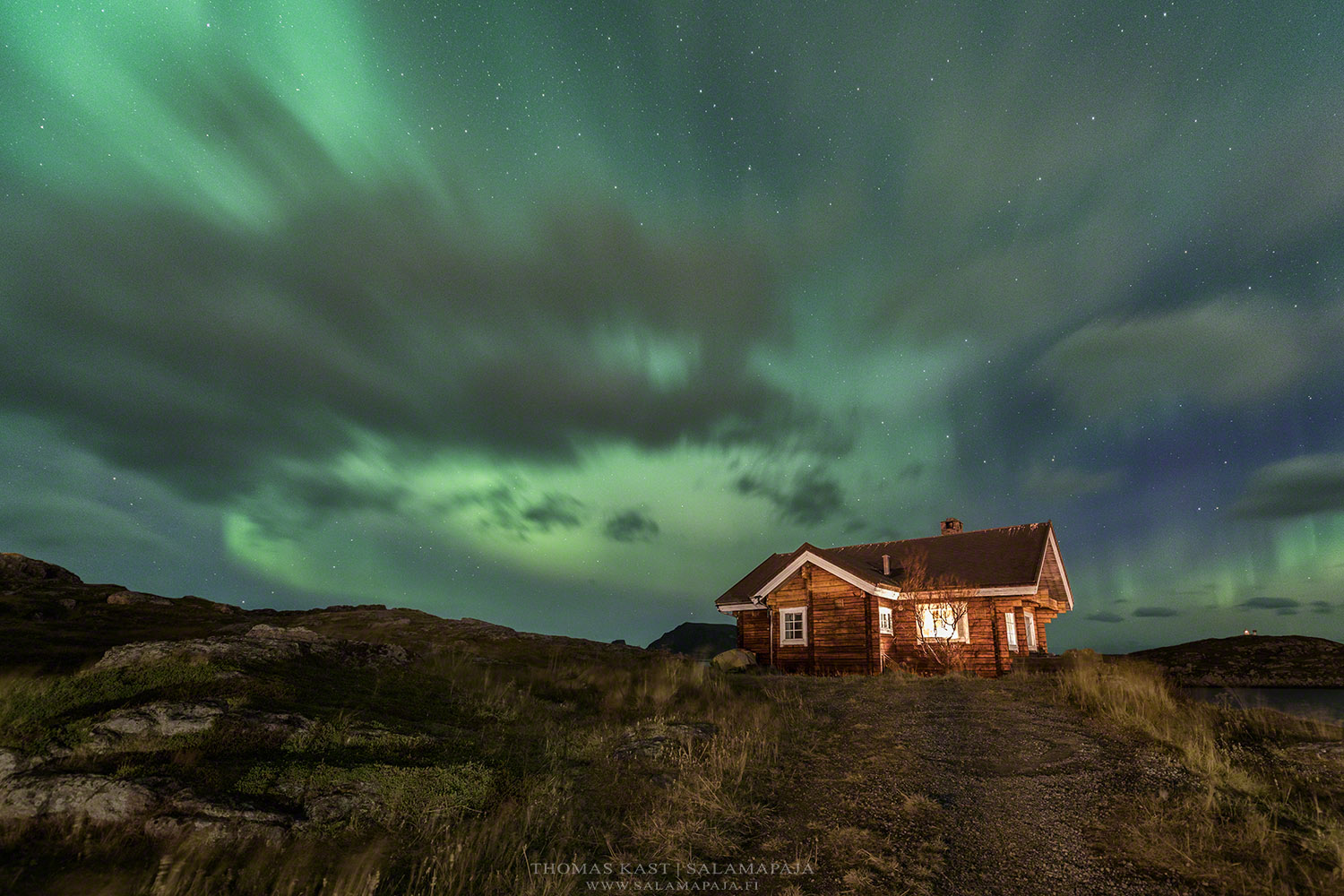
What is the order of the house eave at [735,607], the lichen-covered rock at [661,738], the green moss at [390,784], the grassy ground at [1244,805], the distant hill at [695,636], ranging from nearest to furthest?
the grassy ground at [1244,805] < the green moss at [390,784] < the lichen-covered rock at [661,738] < the house eave at [735,607] < the distant hill at [695,636]

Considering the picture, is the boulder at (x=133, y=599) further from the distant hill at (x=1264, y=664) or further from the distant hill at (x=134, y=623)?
the distant hill at (x=1264, y=664)

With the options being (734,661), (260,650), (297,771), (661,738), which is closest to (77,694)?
(297,771)

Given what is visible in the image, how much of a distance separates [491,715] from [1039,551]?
2364 centimetres

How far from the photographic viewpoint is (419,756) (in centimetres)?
673

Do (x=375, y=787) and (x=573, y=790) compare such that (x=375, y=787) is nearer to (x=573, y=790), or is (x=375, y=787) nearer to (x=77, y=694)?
(x=573, y=790)

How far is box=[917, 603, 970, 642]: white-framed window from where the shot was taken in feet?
75.5

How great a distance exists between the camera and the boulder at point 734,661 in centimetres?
2393

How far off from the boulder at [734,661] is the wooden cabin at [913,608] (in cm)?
126

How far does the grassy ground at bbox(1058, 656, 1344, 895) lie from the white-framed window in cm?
1309

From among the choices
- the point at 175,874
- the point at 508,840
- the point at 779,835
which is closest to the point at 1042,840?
the point at 779,835

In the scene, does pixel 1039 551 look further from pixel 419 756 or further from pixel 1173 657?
pixel 419 756

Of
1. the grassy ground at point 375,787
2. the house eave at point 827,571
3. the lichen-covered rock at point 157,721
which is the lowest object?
the grassy ground at point 375,787

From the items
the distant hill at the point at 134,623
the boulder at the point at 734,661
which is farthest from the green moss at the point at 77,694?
the boulder at the point at 734,661

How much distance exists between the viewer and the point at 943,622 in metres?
23.4
